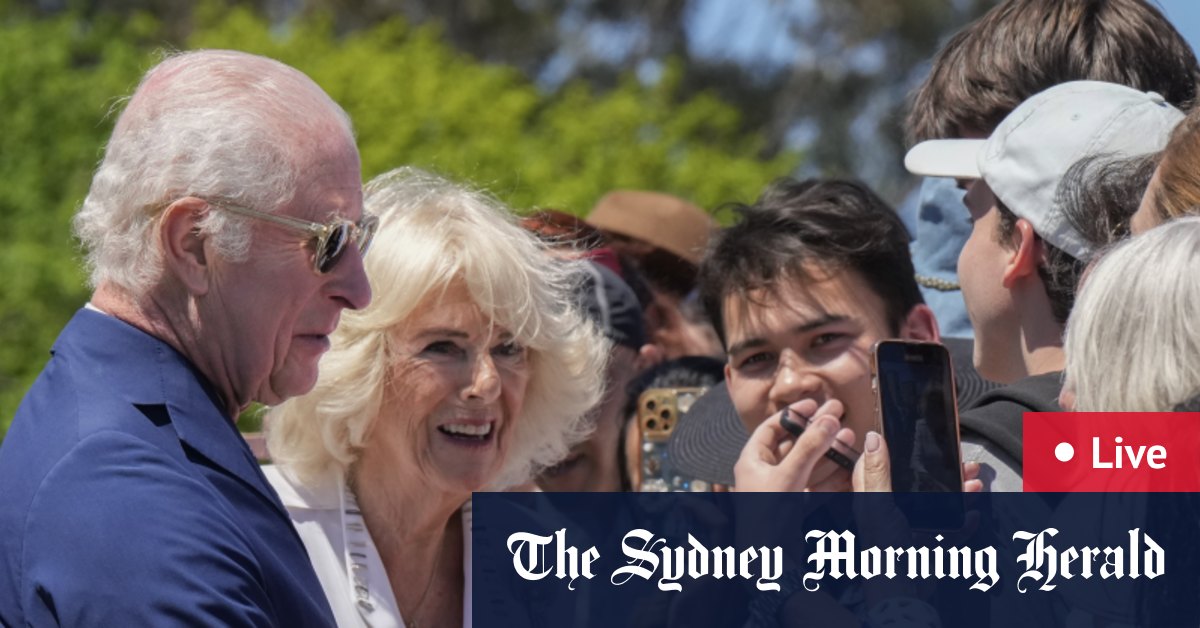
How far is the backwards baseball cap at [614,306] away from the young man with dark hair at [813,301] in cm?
77

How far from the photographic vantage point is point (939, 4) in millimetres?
20672

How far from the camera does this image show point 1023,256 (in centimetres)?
255

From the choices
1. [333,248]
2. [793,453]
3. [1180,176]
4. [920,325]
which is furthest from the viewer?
[920,325]

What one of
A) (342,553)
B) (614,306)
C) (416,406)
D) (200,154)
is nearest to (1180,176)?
(200,154)

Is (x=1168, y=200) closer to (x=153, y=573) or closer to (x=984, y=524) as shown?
(x=984, y=524)

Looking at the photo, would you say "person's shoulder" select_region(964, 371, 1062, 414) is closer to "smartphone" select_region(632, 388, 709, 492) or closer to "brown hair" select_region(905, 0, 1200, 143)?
"brown hair" select_region(905, 0, 1200, 143)

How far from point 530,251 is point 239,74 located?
3.62 ft

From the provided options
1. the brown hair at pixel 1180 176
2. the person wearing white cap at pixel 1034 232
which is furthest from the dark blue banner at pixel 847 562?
the brown hair at pixel 1180 176

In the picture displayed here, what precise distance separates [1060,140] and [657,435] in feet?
5.30

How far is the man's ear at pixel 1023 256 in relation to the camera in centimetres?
256

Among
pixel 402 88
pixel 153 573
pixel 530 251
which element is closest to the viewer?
pixel 153 573

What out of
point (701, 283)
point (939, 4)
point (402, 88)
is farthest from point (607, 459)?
point (939, 4)

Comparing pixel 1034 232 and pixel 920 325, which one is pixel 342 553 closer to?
pixel 920 325

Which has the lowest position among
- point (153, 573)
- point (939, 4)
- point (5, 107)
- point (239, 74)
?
point (153, 573)
